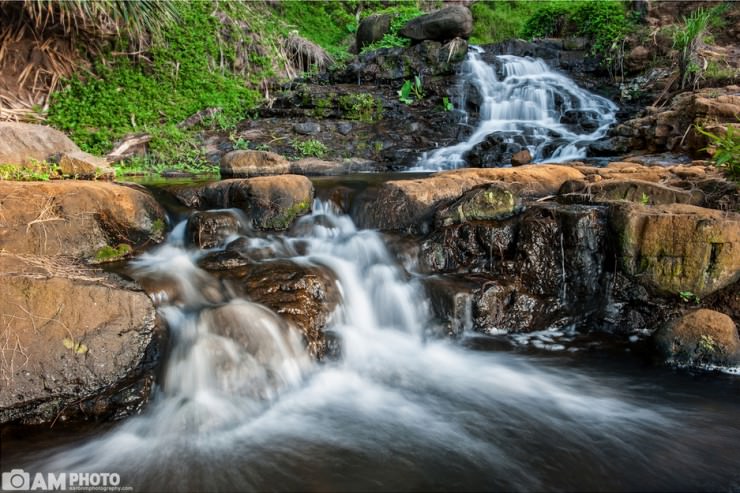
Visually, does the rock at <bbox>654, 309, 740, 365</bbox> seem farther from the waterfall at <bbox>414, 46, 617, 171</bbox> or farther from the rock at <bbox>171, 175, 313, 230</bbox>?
the waterfall at <bbox>414, 46, 617, 171</bbox>

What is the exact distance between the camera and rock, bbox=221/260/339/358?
12.4ft

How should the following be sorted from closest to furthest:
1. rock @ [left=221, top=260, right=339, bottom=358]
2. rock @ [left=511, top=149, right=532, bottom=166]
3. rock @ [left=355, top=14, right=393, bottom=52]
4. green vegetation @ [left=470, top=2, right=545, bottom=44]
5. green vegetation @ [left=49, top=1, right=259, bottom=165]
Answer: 1. rock @ [left=221, top=260, right=339, bottom=358]
2. rock @ [left=511, top=149, right=532, bottom=166]
3. green vegetation @ [left=49, top=1, right=259, bottom=165]
4. rock @ [left=355, top=14, right=393, bottom=52]
5. green vegetation @ [left=470, top=2, right=545, bottom=44]

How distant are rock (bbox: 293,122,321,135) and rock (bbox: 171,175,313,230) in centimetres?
527

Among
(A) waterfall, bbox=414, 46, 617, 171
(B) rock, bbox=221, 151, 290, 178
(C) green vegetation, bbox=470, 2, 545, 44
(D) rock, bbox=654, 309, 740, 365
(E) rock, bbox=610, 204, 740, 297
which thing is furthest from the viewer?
(C) green vegetation, bbox=470, 2, 545, 44

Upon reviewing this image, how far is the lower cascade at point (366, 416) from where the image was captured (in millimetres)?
2564

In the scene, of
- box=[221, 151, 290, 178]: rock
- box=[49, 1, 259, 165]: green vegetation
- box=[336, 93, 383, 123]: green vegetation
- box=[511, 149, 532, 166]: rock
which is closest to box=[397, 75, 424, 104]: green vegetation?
box=[336, 93, 383, 123]: green vegetation

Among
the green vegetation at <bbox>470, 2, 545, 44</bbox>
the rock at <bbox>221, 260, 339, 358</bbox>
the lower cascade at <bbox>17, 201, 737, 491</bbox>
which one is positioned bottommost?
the lower cascade at <bbox>17, 201, 737, 491</bbox>

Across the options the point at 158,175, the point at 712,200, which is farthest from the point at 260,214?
the point at 712,200

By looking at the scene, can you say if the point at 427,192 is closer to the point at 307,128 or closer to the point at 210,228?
the point at 210,228

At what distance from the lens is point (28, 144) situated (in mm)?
7340

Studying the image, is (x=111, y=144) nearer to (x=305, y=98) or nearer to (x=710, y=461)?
(x=305, y=98)

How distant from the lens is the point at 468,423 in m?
3.14

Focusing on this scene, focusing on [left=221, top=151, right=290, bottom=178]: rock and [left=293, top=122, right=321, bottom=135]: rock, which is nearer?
[left=221, top=151, right=290, bottom=178]: rock

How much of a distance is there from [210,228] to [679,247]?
15.1ft
